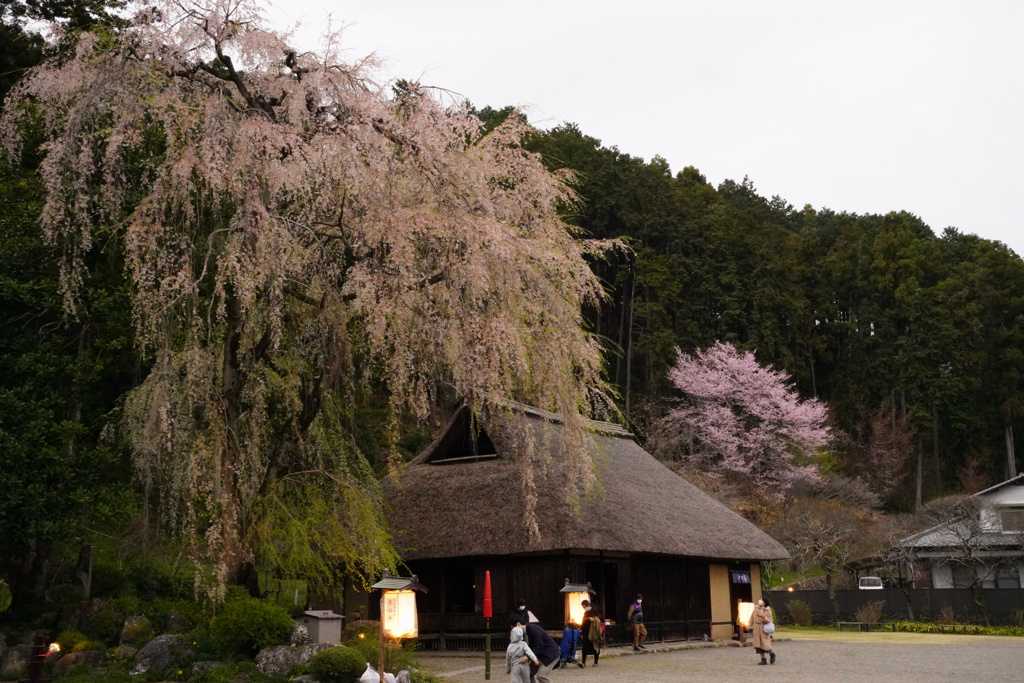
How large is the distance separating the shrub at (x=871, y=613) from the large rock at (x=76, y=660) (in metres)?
20.8

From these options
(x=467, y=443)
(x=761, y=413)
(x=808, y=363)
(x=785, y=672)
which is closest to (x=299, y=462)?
(x=467, y=443)

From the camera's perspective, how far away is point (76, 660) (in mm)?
12102

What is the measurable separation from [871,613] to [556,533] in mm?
14772

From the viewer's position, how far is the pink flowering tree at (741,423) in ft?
114

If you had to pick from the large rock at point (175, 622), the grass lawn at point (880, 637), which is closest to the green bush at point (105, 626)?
the large rock at point (175, 622)

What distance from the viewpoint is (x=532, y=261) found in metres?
11.4

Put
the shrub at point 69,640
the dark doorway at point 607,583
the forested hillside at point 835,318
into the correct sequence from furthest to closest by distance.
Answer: the forested hillside at point 835,318 < the dark doorway at point 607,583 < the shrub at point 69,640

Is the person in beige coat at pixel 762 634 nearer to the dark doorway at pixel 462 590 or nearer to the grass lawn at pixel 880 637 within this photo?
the grass lawn at pixel 880 637

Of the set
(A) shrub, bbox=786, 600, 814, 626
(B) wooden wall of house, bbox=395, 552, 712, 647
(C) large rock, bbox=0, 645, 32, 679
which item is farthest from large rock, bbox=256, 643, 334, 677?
(A) shrub, bbox=786, 600, 814, 626

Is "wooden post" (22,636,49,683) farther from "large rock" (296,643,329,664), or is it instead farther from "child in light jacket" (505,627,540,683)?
"child in light jacket" (505,627,540,683)

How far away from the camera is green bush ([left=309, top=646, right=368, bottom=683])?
10266 millimetres

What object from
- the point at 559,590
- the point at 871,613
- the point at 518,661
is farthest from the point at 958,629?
the point at 518,661

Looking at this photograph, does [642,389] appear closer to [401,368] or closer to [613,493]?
[613,493]

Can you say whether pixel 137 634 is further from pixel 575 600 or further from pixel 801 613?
pixel 801 613
